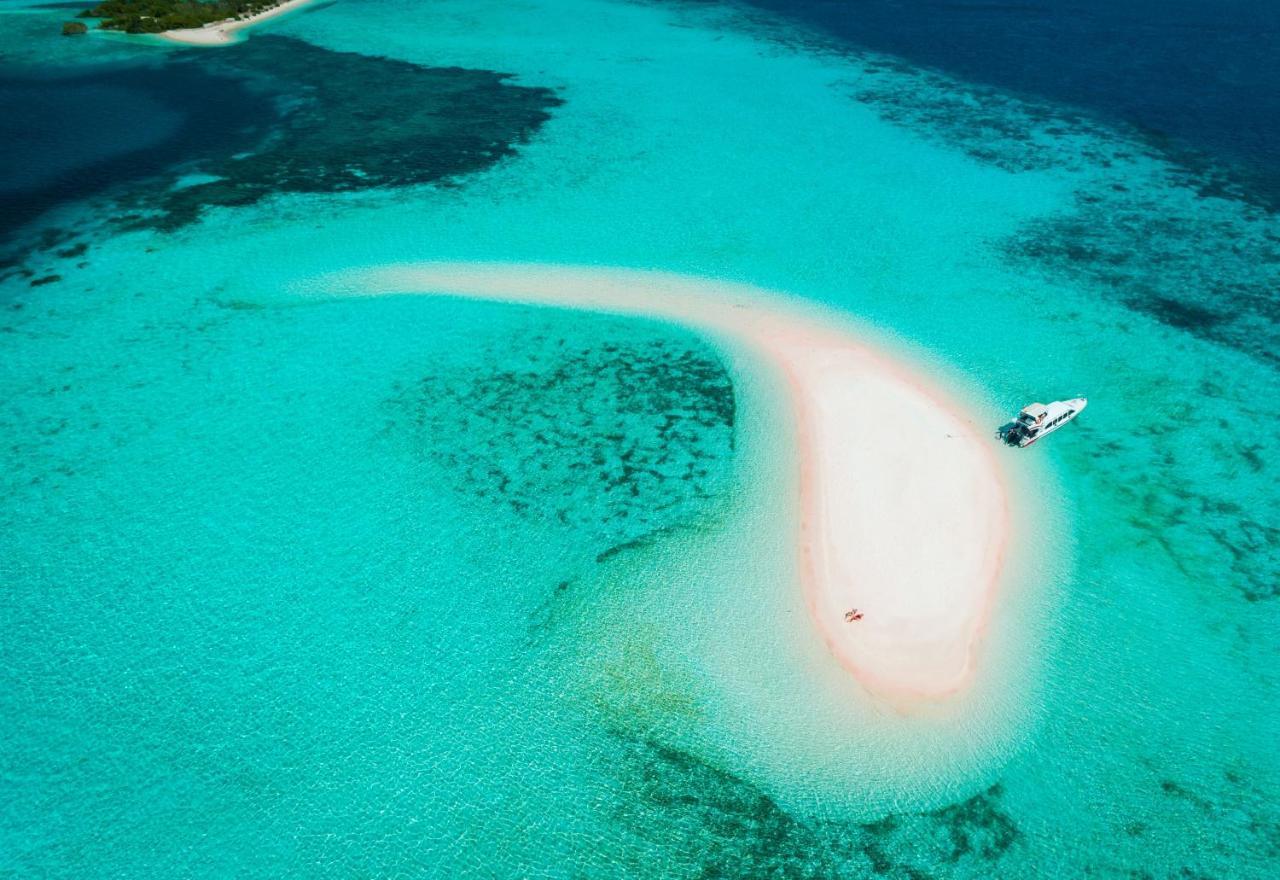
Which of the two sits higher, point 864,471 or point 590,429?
point 590,429

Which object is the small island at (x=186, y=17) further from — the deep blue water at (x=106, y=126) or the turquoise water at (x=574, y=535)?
the turquoise water at (x=574, y=535)

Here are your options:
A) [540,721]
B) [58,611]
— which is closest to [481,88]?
[58,611]

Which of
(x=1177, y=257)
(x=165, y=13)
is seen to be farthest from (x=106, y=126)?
(x=1177, y=257)

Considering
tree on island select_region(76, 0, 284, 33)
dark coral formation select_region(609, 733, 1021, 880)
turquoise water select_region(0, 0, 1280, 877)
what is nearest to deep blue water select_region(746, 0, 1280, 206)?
turquoise water select_region(0, 0, 1280, 877)

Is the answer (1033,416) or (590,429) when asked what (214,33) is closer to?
(590,429)

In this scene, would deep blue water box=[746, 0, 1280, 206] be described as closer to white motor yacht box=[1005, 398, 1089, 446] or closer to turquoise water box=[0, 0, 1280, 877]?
turquoise water box=[0, 0, 1280, 877]

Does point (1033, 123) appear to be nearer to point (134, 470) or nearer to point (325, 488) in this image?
point (325, 488)
